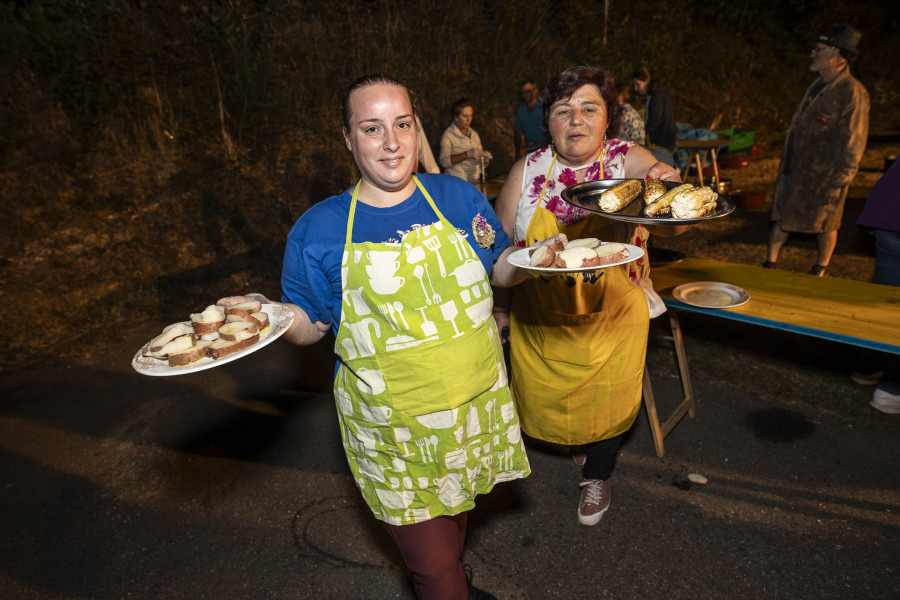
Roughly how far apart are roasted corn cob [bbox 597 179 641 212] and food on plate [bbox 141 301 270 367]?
1.34 metres

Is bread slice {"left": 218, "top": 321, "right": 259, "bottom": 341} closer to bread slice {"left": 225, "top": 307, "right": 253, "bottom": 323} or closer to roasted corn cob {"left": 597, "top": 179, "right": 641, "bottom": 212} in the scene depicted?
bread slice {"left": 225, "top": 307, "right": 253, "bottom": 323}

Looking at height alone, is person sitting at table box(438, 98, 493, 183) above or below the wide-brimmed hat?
below

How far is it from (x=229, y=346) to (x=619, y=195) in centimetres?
154

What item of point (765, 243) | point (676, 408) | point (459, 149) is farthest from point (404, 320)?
point (765, 243)

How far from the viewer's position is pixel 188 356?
1552 millimetres

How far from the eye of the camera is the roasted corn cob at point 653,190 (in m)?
2.14

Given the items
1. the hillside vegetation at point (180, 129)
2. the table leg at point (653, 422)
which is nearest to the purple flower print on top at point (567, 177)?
the table leg at point (653, 422)

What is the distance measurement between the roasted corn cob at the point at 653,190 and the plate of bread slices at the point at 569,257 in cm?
43

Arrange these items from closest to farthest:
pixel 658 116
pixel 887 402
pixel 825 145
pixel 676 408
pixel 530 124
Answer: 1. pixel 887 402
2. pixel 676 408
3. pixel 825 145
4. pixel 658 116
5. pixel 530 124

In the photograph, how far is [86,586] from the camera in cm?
275

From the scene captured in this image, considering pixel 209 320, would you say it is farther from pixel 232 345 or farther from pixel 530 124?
pixel 530 124

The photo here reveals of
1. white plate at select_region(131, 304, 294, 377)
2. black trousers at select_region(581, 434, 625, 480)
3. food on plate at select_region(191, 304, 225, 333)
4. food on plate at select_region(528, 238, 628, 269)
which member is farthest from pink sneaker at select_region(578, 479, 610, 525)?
food on plate at select_region(191, 304, 225, 333)

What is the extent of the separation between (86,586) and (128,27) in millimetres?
8111

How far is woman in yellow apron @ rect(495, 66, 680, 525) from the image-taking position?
233cm
